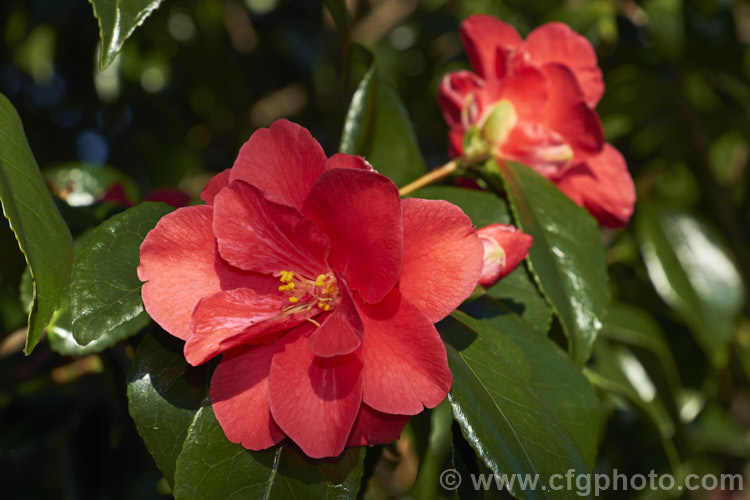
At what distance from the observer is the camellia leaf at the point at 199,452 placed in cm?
53

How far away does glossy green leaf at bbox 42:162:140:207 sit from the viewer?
41.1 inches

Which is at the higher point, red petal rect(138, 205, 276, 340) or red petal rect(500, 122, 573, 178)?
red petal rect(138, 205, 276, 340)

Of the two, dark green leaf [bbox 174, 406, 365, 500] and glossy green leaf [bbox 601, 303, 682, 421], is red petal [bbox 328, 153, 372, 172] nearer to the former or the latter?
dark green leaf [bbox 174, 406, 365, 500]

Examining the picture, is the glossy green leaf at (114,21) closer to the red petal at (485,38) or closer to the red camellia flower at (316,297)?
the red camellia flower at (316,297)

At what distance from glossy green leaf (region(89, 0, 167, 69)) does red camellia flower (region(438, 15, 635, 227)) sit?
1.40ft

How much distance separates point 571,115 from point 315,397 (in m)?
0.49

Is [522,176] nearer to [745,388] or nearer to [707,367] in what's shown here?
[707,367]

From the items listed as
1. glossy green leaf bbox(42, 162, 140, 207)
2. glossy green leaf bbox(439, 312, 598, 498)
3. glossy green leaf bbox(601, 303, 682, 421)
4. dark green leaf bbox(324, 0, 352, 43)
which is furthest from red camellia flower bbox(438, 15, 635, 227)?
glossy green leaf bbox(42, 162, 140, 207)

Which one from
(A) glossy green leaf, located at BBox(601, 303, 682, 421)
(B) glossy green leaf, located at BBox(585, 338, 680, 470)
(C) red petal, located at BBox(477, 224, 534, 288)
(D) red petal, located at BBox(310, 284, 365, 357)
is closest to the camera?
(D) red petal, located at BBox(310, 284, 365, 357)

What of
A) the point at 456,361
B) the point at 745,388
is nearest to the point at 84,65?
the point at 456,361

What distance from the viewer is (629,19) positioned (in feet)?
5.52

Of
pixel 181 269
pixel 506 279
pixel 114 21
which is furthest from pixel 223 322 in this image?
pixel 506 279

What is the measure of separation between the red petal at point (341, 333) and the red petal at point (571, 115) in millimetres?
418

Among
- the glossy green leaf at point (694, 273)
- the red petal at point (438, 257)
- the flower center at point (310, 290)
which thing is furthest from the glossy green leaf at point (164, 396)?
the glossy green leaf at point (694, 273)
